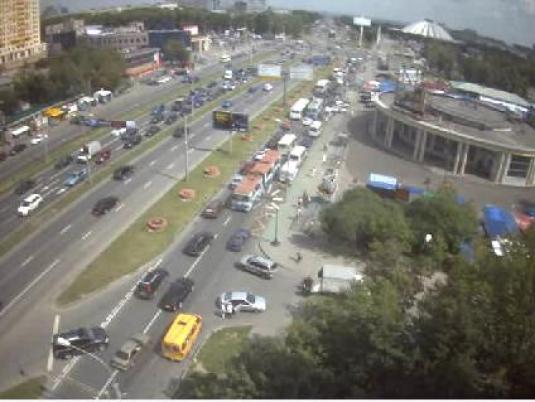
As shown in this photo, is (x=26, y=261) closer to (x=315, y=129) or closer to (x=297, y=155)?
(x=297, y=155)

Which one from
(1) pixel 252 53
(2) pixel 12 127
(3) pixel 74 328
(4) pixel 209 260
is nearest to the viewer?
(3) pixel 74 328

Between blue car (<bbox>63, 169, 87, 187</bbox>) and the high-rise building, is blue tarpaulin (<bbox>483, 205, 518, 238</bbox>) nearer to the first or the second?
blue car (<bbox>63, 169, 87, 187</bbox>)

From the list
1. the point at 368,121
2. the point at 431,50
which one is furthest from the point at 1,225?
the point at 431,50

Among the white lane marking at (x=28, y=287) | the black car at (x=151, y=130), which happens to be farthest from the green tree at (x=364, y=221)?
the black car at (x=151, y=130)

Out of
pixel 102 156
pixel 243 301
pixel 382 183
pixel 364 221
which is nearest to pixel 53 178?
pixel 102 156

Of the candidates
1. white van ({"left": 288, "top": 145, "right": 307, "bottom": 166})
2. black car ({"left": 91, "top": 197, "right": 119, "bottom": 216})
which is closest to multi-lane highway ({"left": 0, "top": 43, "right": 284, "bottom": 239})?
black car ({"left": 91, "top": 197, "right": 119, "bottom": 216})

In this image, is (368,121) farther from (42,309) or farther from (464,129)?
(42,309)
